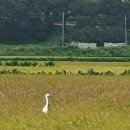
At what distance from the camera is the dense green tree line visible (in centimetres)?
8144

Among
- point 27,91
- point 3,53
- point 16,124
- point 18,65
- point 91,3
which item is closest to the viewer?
point 16,124

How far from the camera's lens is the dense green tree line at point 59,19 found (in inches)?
3206

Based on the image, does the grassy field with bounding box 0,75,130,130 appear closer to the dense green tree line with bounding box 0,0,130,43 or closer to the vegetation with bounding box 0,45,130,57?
the vegetation with bounding box 0,45,130,57

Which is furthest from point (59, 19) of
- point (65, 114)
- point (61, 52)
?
point (65, 114)

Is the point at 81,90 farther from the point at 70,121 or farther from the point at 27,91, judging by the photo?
the point at 70,121

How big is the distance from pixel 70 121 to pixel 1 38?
7378cm

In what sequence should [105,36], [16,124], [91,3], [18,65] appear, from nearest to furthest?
[16,124]
[18,65]
[105,36]
[91,3]

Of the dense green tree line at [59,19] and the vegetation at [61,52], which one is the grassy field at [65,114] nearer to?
the vegetation at [61,52]

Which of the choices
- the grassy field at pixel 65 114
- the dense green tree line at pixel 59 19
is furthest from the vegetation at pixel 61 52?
the grassy field at pixel 65 114

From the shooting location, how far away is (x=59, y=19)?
286 ft

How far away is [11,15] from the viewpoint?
8194cm

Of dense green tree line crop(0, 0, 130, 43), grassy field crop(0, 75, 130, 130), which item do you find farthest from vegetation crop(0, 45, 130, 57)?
grassy field crop(0, 75, 130, 130)

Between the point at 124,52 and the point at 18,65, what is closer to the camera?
the point at 18,65

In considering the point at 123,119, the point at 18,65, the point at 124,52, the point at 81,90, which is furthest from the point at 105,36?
the point at 123,119
